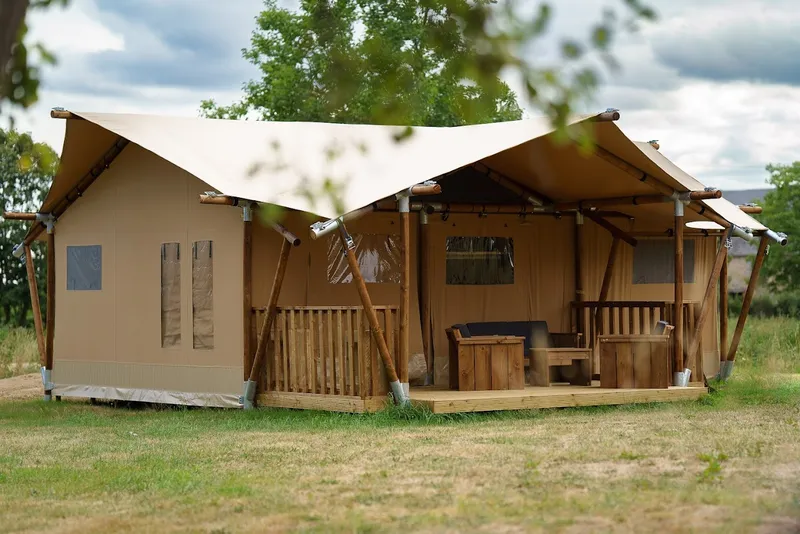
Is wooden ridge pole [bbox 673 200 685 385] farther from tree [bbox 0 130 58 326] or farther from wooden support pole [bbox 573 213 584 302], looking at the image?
tree [bbox 0 130 58 326]

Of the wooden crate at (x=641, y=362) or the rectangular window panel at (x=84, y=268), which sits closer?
the wooden crate at (x=641, y=362)

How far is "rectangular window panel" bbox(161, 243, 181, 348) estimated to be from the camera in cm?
1277

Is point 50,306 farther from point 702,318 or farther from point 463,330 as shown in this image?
point 702,318

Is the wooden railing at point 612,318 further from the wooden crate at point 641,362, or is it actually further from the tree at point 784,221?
the tree at point 784,221

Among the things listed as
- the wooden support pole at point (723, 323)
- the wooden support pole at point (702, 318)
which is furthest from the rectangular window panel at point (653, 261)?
the wooden support pole at point (702, 318)

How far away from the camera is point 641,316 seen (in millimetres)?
14156

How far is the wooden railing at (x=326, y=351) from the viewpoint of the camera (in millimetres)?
10891

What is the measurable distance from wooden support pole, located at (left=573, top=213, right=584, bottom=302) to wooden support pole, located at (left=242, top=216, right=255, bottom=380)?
A: 428 cm

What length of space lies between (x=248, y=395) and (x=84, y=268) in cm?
326

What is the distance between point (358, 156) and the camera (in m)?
12.2

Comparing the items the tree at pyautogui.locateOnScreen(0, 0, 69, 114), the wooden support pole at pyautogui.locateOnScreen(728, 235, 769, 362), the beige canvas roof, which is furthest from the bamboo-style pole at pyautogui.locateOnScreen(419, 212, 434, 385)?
the tree at pyautogui.locateOnScreen(0, 0, 69, 114)

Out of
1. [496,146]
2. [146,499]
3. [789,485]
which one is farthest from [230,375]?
[789,485]

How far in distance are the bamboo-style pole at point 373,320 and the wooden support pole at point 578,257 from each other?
13.8 ft

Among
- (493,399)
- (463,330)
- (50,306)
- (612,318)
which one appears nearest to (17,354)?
(50,306)
